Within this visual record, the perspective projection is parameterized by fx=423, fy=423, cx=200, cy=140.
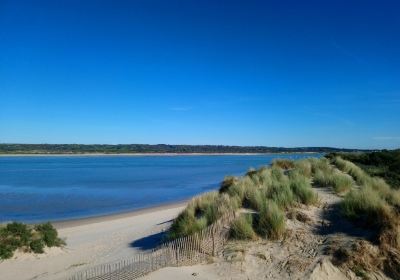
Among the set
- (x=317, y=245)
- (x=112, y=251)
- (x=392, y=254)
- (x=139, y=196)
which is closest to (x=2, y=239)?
(x=112, y=251)

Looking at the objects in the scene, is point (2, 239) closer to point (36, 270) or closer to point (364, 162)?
point (36, 270)

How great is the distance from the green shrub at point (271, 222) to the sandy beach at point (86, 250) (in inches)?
154

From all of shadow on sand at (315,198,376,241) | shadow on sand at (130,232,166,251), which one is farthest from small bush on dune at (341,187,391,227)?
shadow on sand at (130,232,166,251)

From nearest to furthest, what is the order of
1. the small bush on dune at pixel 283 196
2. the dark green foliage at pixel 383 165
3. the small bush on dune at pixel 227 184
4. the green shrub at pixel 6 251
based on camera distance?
the small bush on dune at pixel 283 196, the green shrub at pixel 6 251, the small bush on dune at pixel 227 184, the dark green foliage at pixel 383 165

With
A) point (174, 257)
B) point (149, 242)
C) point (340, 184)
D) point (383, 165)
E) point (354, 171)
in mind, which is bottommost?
point (149, 242)

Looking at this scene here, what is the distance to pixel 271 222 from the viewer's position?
9977mm

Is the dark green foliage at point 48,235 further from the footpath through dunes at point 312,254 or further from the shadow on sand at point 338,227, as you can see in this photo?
the shadow on sand at point 338,227

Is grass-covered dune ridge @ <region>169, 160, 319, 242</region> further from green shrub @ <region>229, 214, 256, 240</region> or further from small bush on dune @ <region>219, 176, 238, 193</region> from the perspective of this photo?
small bush on dune @ <region>219, 176, 238, 193</region>

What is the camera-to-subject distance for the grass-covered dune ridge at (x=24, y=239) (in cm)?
1195

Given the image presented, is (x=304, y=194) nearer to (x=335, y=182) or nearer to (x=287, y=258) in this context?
(x=335, y=182)

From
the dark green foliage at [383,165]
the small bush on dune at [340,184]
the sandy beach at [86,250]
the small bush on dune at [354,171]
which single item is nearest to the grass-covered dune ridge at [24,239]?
the sandy beach at [86,250]

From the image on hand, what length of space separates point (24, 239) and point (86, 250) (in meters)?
1.90

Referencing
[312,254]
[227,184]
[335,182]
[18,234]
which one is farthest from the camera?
[227,184]

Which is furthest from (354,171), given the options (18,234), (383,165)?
(18,234)
